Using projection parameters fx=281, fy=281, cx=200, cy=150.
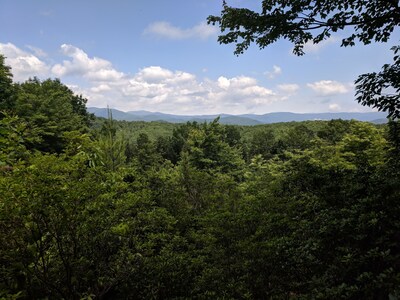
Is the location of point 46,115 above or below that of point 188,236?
above

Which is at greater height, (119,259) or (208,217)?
(208,217)

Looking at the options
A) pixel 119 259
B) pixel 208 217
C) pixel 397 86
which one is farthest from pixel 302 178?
→ pixel 119 259

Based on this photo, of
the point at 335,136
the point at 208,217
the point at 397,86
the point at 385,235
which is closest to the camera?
the point at 385,235

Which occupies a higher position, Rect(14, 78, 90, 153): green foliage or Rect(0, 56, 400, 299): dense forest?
Rect(14, 78, 90, 153): green foliage

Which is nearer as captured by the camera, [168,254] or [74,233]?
[74,233]

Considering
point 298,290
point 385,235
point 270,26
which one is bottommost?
point 298,290

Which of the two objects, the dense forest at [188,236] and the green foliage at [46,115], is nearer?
the dense forest at [188,236]

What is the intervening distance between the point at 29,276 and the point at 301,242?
4229 mm

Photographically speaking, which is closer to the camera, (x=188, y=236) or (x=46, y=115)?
(x=188, y=236)

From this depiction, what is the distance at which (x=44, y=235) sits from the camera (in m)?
4.11

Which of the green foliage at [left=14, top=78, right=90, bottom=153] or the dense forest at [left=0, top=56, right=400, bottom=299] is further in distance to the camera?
the green foliage at [left=14, top=78, right=90, bottom=153]

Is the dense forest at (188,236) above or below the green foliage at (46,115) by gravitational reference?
below

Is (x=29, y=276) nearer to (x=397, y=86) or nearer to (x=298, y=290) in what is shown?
(x=298, y=290)

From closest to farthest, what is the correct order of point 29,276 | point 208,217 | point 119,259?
point 29,276 < point 119,259 < point 208,217
